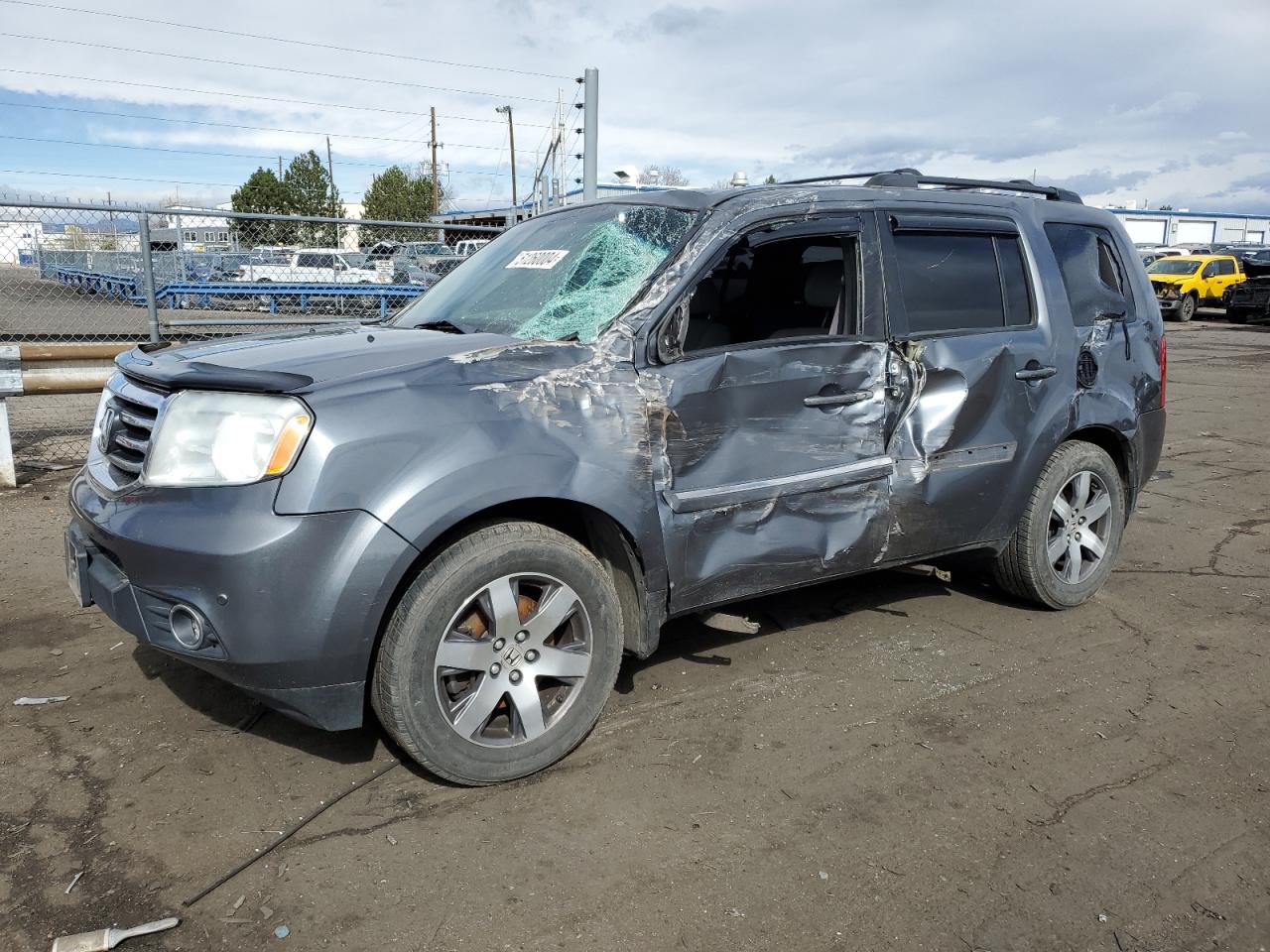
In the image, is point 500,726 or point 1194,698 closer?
point 500,726

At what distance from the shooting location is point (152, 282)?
27.8 feet

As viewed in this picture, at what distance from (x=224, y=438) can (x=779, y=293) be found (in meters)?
2.09

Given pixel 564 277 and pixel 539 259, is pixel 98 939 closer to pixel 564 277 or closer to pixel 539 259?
pixel 564 277

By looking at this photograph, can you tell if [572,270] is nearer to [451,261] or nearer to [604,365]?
[604,365]

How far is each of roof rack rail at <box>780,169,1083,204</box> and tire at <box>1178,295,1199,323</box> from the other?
2624 cm

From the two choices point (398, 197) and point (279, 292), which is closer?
point (279, 292)

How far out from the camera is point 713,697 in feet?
12.5

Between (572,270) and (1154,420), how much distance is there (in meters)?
3.11

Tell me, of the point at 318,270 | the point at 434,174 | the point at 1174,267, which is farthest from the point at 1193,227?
the point at 318,270

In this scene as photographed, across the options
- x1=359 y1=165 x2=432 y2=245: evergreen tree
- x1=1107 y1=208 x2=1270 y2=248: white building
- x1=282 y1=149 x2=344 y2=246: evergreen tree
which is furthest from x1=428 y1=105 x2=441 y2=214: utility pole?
x1=1107 y1=208 x2=1270 y2=248: white building

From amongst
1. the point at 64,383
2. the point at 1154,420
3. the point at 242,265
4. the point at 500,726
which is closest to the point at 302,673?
the point at 500,726

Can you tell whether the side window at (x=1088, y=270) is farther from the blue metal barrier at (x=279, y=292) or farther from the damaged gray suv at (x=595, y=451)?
the blue metal barrier at (x=279, y=292)

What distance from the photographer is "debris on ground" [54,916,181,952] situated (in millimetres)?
2377

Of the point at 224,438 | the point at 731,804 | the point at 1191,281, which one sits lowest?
the point at 731,804
